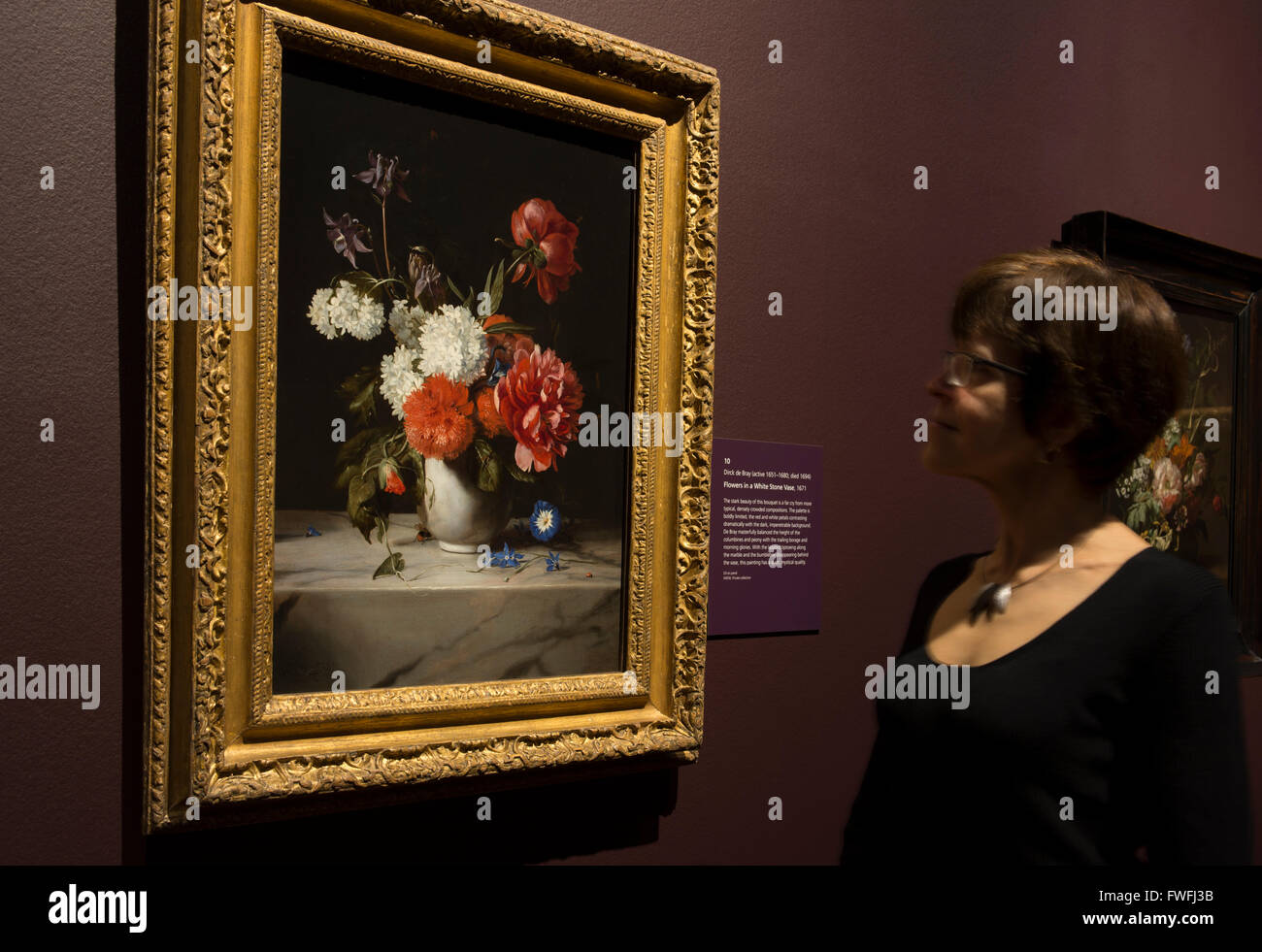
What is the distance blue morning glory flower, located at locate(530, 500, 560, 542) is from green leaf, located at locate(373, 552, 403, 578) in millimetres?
276

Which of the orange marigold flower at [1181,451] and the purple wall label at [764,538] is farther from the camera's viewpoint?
the orange marigold flower at [1181,451]

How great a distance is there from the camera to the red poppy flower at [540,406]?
2016 millimetres

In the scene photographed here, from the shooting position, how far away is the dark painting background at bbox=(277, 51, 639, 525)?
1773 millimetres

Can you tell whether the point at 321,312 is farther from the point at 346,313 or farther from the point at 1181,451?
the point at 1181,451

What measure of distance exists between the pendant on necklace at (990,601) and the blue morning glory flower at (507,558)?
0.83 m

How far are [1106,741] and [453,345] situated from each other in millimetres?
1273

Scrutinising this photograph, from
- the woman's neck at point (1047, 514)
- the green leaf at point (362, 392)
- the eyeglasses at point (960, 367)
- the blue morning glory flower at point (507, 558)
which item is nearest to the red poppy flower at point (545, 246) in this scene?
the green leaf at point (362, 392)

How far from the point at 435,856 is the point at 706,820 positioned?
0.64 metres

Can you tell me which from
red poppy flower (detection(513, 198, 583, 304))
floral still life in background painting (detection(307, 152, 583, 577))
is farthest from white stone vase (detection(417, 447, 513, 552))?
red poppy flower (detection(513, 198, 583, 304))

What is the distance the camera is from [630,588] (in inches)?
84.4

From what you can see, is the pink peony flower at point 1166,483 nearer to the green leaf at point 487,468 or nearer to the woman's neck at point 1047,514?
the woman's neck at point 1047,514

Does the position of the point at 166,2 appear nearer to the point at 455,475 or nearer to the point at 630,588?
the point at 455,475

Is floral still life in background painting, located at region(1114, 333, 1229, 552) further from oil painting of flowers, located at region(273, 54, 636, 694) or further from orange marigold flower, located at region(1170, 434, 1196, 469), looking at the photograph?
oil painting of flowers, located at region(273, 54, 636, 694)

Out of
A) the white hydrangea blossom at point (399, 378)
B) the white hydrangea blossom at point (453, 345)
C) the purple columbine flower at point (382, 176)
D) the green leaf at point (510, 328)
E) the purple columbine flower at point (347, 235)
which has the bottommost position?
the white hydrangea blossom at point (399, 378)
